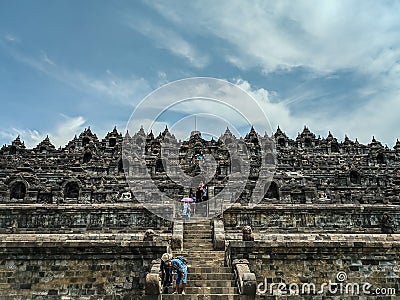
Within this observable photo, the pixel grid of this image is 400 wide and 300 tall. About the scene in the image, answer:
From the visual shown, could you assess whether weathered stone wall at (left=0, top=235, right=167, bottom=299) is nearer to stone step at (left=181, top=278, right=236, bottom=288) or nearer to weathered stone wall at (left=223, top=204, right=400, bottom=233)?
stone step at (left=181, top=278, right=236, bottom=288)

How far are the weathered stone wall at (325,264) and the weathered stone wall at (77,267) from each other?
278cm

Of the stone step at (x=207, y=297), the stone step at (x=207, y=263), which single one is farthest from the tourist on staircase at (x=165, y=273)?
the stone step at (x=207, y=263)

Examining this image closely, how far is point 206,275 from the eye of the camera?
37.2ft

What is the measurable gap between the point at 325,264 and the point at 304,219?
17.2 ft

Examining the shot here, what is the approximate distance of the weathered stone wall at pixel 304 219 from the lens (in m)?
16.5

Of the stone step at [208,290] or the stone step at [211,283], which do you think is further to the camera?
the stone step at [211,283]

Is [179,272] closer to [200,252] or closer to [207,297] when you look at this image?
[207,297]

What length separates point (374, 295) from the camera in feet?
37.7

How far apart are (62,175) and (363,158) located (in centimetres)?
2769

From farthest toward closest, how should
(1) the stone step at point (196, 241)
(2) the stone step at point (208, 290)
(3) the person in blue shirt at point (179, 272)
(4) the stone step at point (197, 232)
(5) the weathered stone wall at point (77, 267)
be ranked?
(4) the stone step at point (197, 232) < (1) the stone step at point (196, 241) < (5) the weathered stone wall at point (77, 267) < (2) the stone step at point (208, 290) < (3) the person in blue shirt at point (179, 272)

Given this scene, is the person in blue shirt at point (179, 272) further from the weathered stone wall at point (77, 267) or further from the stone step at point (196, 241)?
the stone step at point (196, 241)

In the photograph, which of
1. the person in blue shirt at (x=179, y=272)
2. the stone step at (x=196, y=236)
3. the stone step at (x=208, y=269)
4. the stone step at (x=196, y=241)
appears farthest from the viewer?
the stone step at (x=196, y=236)

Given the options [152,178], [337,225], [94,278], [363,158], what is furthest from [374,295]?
[363,158]

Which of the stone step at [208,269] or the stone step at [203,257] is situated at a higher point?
the stone step at [203,257]
